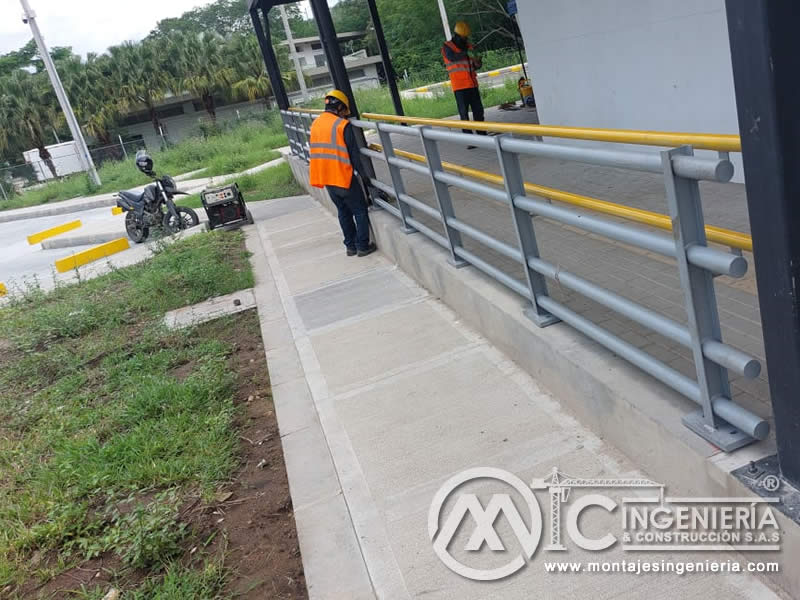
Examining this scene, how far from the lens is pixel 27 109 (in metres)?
43.2

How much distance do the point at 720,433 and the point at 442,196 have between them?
3.24 meters

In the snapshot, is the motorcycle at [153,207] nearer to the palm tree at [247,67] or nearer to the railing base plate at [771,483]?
the railing base plate at [771,483]

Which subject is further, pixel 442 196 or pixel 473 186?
pixel 442 196

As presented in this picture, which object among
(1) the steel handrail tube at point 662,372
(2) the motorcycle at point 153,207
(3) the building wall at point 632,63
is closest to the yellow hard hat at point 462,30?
(3) the building wall at point 632,63

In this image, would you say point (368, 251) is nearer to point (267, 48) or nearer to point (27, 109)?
point (267, 48)

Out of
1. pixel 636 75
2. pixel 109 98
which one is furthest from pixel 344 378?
pixel 109 98

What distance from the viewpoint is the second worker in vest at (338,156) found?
25.5 feet

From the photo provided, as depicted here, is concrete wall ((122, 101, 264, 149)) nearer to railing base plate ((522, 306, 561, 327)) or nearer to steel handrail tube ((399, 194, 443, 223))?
steel handrail tube ((399, 194, 443, 223))

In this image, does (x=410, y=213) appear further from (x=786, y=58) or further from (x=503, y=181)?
(x=786, y=58)

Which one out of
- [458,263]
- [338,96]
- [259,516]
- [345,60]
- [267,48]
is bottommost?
[259,516]

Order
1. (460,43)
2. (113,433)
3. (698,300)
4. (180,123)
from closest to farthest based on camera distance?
(698,300) < (113,433) < (460,43) < (180,123)

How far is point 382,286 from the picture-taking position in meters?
7.21

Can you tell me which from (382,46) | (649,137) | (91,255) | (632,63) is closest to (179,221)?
(91,255)

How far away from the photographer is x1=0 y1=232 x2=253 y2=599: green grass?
3.93m
